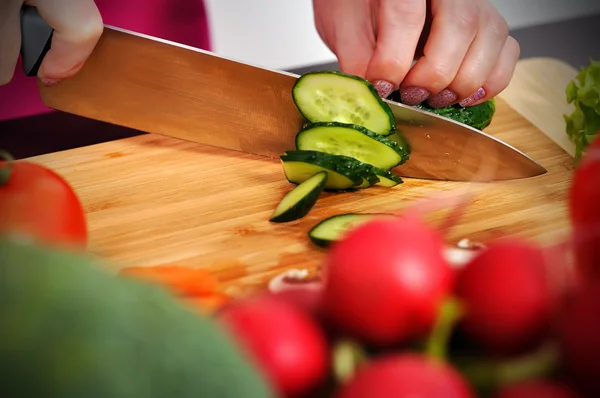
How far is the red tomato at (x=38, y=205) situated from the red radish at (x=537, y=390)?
0.72m

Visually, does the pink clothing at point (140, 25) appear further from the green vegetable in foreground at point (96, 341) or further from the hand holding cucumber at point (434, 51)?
the green vegetable in foreground at point (96, 341)

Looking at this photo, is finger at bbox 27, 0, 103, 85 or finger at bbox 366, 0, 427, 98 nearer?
finger at bbox 27, 0, 103, 85

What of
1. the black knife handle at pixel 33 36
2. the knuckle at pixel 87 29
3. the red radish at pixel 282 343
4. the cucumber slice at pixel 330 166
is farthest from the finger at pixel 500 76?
the red radish at pixel 282 343

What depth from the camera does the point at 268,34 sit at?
3857 millimetres

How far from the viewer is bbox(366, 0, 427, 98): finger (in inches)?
72.1

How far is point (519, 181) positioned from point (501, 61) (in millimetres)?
435

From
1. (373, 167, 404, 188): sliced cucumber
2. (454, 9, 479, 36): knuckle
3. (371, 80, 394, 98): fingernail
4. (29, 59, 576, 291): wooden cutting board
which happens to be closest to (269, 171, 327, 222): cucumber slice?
(29, 59, 576, 291): wooden cutting board

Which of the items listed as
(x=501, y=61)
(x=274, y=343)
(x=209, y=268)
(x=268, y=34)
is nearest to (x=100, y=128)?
(x=209, y=268)

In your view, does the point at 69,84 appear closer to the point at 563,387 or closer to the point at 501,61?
the point at 501,61

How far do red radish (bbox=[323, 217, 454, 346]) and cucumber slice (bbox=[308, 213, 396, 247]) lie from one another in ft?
2.52

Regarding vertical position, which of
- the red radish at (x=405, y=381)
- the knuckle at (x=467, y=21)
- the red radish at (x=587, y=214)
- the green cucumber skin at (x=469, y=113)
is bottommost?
the green cucumber skin at (x=469, y=113)

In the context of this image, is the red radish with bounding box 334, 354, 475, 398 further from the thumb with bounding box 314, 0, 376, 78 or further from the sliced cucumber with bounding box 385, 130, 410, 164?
the thumb with bounding box 314, 0, 376, 78

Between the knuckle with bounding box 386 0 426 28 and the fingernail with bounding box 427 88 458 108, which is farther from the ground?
the knuckle with bounding box 386 0 426 28

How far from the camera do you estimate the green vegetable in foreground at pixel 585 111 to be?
175 centimetres
